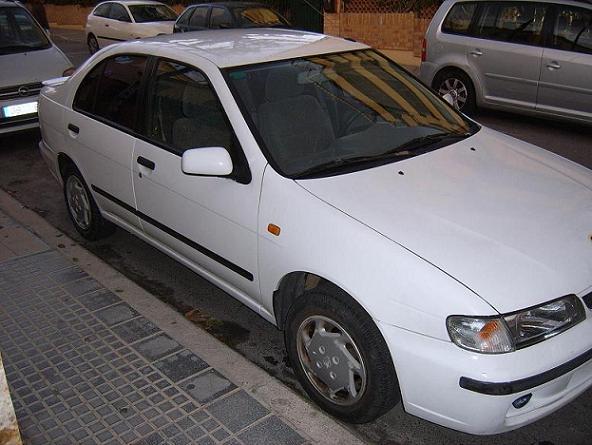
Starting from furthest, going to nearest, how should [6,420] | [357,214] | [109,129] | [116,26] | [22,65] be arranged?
[116,26], [22,65], [109,129], [357,214], [6,420]

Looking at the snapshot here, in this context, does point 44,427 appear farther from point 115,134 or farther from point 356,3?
point 356,3

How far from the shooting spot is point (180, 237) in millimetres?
3773

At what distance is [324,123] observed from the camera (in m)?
3.45

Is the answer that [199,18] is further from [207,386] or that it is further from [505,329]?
[505,329]

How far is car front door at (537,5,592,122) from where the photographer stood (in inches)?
285

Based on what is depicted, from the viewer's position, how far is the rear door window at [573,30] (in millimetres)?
7250

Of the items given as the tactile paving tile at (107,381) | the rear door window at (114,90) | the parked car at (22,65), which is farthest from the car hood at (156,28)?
the tactile paving tile at (107,381)

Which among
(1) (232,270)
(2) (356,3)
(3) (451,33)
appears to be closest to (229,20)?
(2) (356,3)

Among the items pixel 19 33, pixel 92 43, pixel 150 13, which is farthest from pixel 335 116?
pixel 92 43

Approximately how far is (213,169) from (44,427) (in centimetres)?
147

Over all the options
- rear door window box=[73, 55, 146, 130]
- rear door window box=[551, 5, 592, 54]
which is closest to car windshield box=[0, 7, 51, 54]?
rear door window box=[73, 55, 146, 130]

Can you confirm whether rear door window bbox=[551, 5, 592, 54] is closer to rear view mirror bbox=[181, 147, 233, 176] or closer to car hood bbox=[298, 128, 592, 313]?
car hood bbox=[298, 128, 592, 313]

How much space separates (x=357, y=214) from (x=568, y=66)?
5734 millimetres

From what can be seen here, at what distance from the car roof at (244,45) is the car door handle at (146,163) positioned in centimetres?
67
